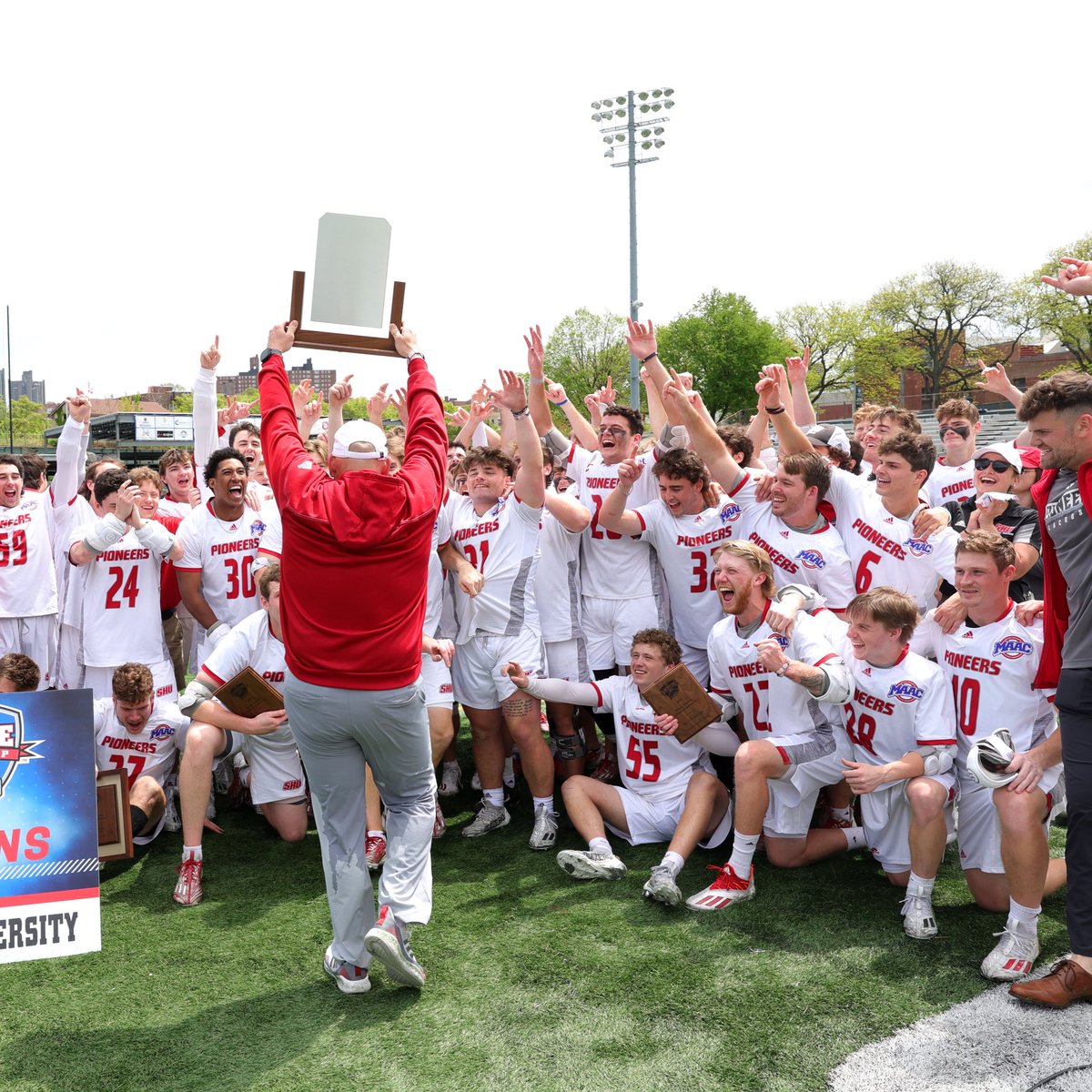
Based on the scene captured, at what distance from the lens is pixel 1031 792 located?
3992mm

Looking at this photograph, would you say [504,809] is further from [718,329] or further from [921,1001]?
[718,329]

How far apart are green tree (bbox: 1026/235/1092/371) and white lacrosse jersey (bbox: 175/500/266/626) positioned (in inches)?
1785

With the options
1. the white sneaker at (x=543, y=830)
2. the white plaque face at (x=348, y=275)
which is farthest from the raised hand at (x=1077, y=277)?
the white sneaker at (x=543, y=830)

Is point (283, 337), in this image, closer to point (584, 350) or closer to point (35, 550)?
point (35, 550)

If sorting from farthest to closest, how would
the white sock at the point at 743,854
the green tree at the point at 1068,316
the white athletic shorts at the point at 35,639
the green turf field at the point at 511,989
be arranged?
the green tree at the point at 1068,316, the white athletic shorts at the point at 35,639, the white sock at the point at 743,854, the green turf field at the point at 511,989

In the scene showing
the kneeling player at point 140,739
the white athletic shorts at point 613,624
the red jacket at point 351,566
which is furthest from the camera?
the white athletic shorts at point 613,624

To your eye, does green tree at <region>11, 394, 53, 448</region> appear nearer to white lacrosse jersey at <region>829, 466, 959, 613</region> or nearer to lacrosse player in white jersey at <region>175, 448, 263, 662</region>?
lacrosse player in white jersey at <region>175, 448, 263, 662</region>

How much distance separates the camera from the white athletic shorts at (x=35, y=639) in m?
6.62

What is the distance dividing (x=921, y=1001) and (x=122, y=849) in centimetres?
394

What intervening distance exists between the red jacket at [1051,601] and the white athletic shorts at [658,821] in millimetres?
1889

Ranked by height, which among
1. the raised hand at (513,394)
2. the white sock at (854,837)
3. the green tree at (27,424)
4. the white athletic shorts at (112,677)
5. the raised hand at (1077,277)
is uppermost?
the green tree at (27,424)

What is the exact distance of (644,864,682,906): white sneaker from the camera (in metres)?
4.57

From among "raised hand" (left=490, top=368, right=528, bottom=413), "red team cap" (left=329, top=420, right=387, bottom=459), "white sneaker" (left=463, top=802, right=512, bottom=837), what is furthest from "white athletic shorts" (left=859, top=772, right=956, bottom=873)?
"red team cap" (left=329, top=420, right=387, bottom=459)

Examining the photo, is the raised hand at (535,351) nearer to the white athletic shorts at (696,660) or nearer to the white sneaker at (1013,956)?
the white athletic shorts at (696,660)
